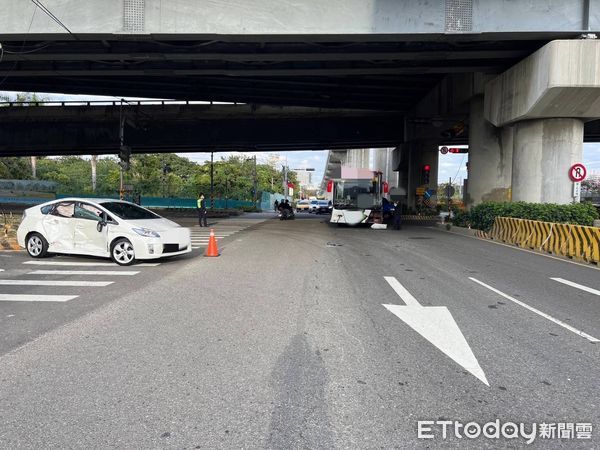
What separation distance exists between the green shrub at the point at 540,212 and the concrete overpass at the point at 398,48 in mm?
1043

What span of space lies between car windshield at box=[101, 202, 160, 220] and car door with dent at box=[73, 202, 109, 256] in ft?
1.05

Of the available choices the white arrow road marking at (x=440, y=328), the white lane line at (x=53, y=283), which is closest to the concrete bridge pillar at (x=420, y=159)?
the white arrow road marking at (x=440, y=328)

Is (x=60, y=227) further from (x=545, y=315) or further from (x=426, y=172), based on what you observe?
(x=426, y=172)

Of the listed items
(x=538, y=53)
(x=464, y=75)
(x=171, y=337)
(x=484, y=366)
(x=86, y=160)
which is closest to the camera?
(x=484, y=366)

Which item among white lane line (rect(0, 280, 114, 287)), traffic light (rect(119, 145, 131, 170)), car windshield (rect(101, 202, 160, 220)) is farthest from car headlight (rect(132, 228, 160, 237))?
traffic light (rect(119, 145, 131, 170))

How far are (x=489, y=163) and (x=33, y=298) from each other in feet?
71.0

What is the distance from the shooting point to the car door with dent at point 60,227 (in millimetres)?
11305

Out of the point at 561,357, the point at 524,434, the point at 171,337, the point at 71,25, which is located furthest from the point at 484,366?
the point at 71,25

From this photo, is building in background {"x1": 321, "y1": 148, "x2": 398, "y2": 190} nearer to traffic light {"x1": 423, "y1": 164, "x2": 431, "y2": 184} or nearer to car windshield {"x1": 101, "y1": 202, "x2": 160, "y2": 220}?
traffic light {"x1": 423, "y1": 164, "x2": 431, "y2": 184}

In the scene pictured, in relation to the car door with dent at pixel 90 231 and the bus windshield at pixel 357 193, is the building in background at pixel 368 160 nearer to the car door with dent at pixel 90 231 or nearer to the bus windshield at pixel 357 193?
the bus windshield at pixel 357 193

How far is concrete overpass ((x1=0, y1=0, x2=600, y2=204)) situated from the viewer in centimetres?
1561

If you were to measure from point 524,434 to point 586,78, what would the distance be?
16.6 metres

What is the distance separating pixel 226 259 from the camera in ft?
39.9

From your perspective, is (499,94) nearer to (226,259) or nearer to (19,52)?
(226,259)
